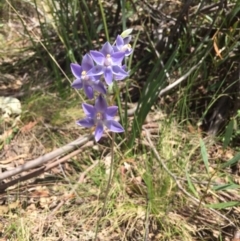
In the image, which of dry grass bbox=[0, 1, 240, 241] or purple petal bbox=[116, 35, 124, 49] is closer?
purple petal bbox=[116, 35, 124, 49]

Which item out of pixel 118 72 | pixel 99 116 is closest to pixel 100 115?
pixel 99 116

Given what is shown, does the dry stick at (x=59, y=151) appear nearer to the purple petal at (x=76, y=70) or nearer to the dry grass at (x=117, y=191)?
the dry grass at (x=117, y=191)

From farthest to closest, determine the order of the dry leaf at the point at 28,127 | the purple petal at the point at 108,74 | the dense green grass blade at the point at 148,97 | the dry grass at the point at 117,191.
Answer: the dry leaf at the point at 28,127 < the dense green grass blade at the point at 148,97 < the dry grass at the point at 117,191 < the purple petal at the point at 108,74

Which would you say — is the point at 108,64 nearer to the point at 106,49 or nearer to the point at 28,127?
the point at 106,49

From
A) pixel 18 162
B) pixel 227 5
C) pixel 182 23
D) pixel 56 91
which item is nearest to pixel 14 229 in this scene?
pixel 18 162

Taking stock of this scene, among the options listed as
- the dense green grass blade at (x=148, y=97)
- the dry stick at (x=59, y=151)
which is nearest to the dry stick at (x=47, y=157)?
the dry stick at (x=59, y=151)

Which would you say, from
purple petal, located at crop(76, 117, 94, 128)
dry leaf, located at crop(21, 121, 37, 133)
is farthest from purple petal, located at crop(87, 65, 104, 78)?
dry leaf, located at crop(21, 121, 37, 133)

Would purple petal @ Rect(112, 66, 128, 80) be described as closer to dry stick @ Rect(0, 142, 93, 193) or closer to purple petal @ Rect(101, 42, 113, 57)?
purple petal @ Rect(101, 42, 113, 57)
